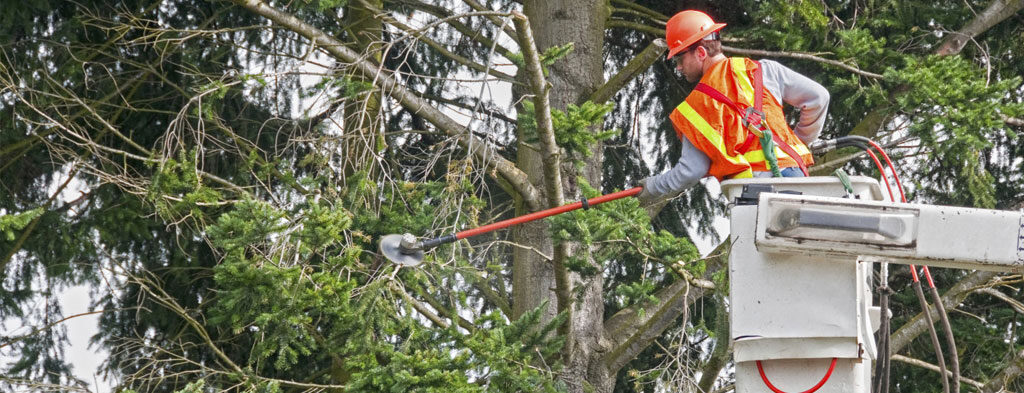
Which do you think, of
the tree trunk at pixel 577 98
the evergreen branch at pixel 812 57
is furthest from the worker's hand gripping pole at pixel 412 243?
the evergreen branch at pixel 812 57

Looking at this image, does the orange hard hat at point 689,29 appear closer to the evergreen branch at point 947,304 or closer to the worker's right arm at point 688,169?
the worker's right arm at point 688,169

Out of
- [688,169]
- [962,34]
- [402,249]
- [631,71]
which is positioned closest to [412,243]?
[402,249]

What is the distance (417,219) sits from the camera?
23.4 feet

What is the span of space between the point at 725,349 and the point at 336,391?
3.52 metres

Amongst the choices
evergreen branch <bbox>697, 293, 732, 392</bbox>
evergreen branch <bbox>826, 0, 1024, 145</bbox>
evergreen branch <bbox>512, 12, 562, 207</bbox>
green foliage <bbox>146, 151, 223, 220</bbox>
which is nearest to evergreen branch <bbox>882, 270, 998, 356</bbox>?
evergreen branch <bbox>826, 0, 1024, 145</bbox>

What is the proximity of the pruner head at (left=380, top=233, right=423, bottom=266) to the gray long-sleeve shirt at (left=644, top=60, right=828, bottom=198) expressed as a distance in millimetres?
938

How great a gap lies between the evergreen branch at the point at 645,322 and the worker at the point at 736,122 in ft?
7.33

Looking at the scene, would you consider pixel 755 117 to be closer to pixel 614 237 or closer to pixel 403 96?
pixel 614 237

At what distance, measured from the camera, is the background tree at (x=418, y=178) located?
21.3 ft

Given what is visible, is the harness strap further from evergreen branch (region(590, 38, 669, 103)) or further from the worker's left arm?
evergreen branch (region(590, 38, 669, 103))

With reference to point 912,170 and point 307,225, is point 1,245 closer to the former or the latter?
point 307,225

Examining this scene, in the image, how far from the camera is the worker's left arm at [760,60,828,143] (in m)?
5.04

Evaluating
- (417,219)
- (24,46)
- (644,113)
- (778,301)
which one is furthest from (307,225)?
(644,113)

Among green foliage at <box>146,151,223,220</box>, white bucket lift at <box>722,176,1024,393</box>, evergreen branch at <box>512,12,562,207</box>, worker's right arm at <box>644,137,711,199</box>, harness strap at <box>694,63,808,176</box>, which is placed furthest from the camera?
green foliage at <box>146,151,223,220</box>
